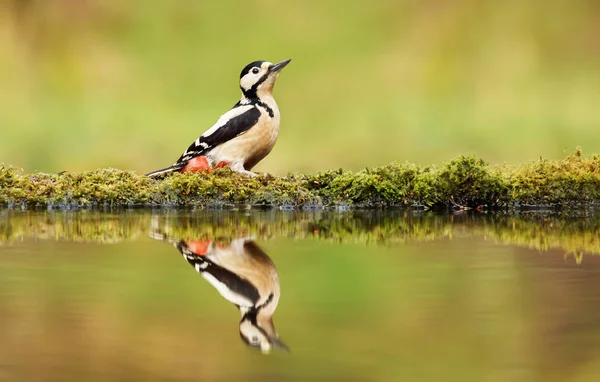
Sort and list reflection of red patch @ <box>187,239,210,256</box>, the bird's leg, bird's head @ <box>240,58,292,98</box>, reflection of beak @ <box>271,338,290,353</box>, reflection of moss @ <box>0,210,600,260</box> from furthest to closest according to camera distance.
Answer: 1. bird's head @ <box>240,58,292,98</box>
2. the bird's leg
3. reflection of moss @ <box>0,210,600,260</box>
4. reflection of red patch @ <box>187,239,210,256</box>
5. reflection of beak @ <box>271,338,290,353</box>

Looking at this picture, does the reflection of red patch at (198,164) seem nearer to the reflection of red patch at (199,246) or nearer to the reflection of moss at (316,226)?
the reflection of moss at (316,226)

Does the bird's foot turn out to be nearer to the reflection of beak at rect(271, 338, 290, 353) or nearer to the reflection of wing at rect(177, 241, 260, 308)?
the reflection of wing at rect(177, 241, 260, 308)

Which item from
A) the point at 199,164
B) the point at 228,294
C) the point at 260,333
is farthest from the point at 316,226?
the point at 260,333

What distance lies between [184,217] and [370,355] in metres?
5.09

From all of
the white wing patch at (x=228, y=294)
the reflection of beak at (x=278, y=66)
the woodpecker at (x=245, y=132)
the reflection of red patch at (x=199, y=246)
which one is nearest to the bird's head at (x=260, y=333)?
the white wing patch at (x=228, y=294)

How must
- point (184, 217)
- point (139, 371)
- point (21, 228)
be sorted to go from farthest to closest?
point (184, 217)
point (21, 228)
point (139, 371)

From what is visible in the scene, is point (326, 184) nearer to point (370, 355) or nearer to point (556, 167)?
point (556, 167)

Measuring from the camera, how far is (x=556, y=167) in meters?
8.71

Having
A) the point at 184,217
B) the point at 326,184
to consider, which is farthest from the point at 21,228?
the point at 326,184

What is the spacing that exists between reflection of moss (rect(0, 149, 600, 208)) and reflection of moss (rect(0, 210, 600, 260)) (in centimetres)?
42

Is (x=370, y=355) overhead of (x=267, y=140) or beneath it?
beneath

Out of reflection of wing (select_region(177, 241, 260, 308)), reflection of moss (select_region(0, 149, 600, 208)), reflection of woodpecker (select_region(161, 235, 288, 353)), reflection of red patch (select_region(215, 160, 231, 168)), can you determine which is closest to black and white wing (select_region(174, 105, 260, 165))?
reflection of red patch (select_region(215, 160, 231, 168))

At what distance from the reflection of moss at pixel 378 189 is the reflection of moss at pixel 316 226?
417 millimetres

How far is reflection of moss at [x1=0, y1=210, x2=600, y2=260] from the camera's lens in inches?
248
